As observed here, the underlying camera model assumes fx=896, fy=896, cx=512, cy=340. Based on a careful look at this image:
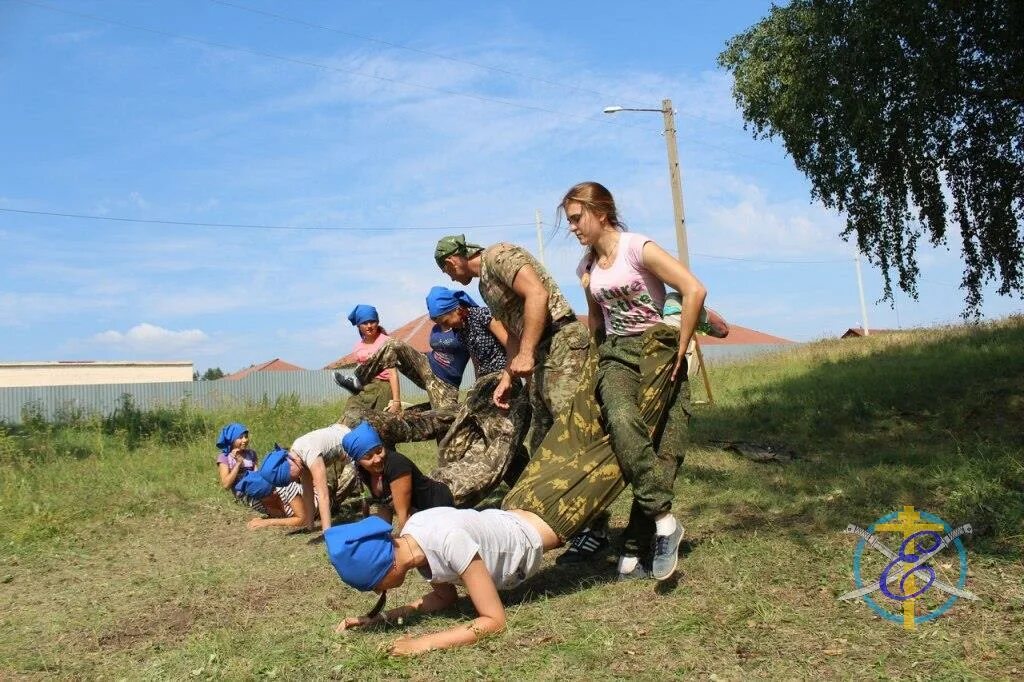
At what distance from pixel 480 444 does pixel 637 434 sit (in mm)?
1590

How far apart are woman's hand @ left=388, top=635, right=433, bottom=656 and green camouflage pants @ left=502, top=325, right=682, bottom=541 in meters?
0.80

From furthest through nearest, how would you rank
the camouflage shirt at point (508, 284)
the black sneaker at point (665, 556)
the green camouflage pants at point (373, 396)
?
the green camouflage pants at point (373, 396) < the camouflage shirt at point (508, 284) < the black sneaker at point (665, 556)

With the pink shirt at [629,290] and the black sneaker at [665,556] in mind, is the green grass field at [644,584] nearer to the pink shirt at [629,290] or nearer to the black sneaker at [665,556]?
the black sneaker at [665,556]

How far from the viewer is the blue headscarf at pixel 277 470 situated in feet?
23.4

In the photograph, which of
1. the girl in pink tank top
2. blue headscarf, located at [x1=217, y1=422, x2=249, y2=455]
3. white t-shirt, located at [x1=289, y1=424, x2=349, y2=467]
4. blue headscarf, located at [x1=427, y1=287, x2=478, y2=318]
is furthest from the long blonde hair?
blue headscarf, located at [x1=217, y1=422, x2=249, y2=455]

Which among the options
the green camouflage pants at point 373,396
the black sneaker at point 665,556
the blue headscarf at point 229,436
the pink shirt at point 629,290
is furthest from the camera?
the blue headscarf at point 229,436

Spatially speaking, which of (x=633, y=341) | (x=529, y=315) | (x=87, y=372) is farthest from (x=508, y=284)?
(x=87, y=372)

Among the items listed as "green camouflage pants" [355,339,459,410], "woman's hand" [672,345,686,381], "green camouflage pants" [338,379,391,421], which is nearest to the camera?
"woman's hand" [672,345,686,381]

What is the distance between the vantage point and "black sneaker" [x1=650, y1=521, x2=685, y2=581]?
405 centimetres

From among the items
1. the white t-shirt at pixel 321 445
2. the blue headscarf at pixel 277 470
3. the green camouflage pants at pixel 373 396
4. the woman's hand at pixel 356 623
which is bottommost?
the woman's hand at pixel 356 623

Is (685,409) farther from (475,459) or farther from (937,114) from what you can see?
(937,114)

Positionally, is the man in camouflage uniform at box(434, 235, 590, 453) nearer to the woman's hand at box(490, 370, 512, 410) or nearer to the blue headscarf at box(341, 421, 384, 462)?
the woman's hand at box(490, 370, 512, 410)

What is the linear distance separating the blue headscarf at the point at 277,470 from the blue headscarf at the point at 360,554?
3.65 meters

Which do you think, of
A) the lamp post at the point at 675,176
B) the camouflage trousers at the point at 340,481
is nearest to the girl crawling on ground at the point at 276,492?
the camouflage trousers at the point at 340,481
